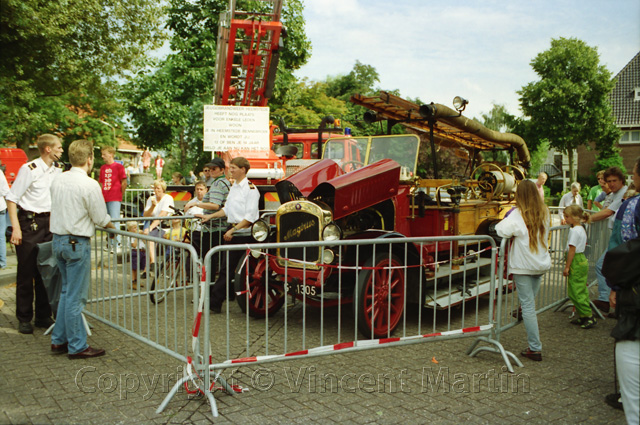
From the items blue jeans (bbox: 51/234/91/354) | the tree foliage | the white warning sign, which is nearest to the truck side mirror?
the white warning sign

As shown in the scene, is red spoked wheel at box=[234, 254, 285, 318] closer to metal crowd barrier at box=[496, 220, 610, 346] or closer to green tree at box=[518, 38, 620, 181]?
metal crowd barrier at box=[496, 220, 610, 346]

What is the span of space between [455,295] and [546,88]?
3957 cm

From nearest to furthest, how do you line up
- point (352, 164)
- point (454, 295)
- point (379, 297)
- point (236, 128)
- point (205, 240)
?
point (379, 297)
point (454, 295)
point (352, 164)
point (205, 240)
point (236, 128)

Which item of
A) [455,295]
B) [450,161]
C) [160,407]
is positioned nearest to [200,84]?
[450,161]

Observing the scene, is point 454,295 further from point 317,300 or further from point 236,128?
point 236,128

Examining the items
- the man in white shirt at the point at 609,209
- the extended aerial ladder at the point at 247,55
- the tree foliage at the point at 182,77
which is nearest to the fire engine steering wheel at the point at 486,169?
the man in white shirt at the point at 609,209

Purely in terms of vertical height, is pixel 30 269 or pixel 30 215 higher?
pixel 30 215

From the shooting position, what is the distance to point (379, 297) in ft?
18.2

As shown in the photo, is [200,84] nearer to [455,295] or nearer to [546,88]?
[455,295]

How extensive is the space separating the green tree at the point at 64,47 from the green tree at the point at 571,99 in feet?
104

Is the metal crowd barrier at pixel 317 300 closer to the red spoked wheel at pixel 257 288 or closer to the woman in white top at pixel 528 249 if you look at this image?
the red spoked wheel at pixel 257 288

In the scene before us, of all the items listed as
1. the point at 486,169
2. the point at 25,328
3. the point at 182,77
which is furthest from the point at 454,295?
the point at 182,77

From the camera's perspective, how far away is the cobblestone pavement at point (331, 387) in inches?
149

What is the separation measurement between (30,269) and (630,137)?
4755 cm
